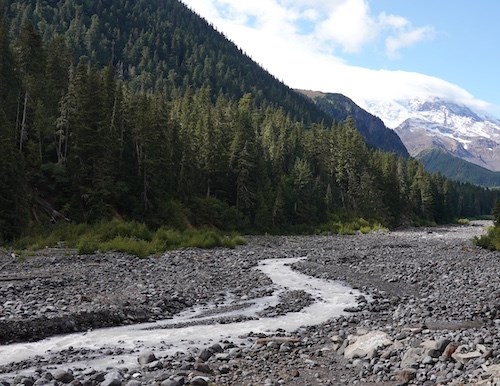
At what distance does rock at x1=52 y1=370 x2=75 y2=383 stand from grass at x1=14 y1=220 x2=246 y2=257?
2361 cm

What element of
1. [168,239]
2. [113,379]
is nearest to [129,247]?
[168,239]

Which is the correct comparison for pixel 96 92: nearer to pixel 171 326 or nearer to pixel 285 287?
pixel 285 287

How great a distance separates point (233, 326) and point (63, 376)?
294 inches

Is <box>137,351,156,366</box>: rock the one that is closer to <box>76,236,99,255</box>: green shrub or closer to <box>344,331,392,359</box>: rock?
<box>344,331,392,359</box>: rock

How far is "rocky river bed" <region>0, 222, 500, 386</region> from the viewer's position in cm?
1172

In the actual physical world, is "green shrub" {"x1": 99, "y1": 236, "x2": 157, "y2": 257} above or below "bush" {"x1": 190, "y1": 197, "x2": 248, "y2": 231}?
below

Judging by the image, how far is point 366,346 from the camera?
13680 mm

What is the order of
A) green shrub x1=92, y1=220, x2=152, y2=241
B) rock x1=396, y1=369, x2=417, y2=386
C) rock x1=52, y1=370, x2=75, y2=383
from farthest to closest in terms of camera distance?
1. green shrub x1=92, y1=220, x2=152, y2=241
2. rock x1=52, y1=370, x2=75, y2=383
3. rock x1=396, y1=369, x2=417, y2=386

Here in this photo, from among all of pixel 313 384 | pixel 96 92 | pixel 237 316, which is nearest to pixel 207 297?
pixel 237 316

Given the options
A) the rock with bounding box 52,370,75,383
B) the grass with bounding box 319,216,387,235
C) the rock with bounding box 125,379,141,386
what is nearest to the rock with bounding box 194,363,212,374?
the rock with bounding box 125,379,141,386

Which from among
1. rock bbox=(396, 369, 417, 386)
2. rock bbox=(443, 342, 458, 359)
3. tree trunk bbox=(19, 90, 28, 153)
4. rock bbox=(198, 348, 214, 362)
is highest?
tree trunk bbox=(19, 90, 28, 153)

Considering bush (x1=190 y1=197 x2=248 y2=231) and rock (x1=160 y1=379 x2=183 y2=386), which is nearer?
rock (x1=160 y1=379 x2=183 y2=386)

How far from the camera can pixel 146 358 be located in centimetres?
1313

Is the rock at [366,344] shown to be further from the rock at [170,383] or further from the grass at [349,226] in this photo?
the grass at [349,226]
